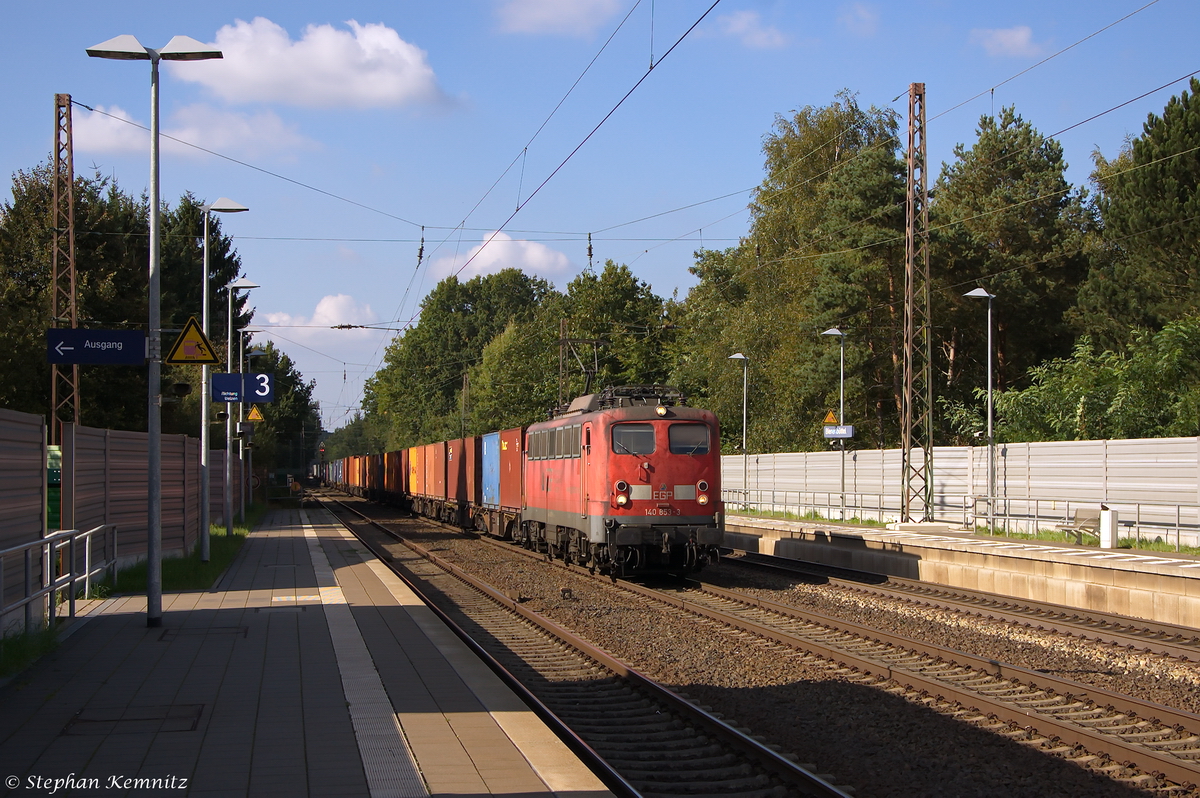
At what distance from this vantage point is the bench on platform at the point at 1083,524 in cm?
2362

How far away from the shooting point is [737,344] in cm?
5541

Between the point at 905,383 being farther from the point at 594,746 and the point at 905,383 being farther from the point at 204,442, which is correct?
the point at 594,746

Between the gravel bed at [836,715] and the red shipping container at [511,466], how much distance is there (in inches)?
390

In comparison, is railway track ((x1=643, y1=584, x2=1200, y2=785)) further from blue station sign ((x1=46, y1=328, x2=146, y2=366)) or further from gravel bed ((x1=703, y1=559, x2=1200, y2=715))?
blue station sign ((x1=46, y1=328, x2=146, y2=366))

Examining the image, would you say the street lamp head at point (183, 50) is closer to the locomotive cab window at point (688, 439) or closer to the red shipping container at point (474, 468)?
the locomotive cab window at point (688, 439)

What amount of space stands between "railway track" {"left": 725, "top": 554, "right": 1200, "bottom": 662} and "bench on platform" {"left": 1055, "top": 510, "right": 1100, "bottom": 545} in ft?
23.0

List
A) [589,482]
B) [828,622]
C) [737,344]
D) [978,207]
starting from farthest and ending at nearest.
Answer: [737,344] < [978,207] < [589,482] < [828,622]

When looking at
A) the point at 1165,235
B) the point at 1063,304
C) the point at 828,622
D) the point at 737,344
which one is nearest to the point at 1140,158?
the point at 1165,235

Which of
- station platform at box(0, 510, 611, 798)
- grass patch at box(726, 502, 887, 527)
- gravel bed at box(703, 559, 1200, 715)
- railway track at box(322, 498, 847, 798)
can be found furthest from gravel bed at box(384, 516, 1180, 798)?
grass patch at box(726, 502, 887, 527)

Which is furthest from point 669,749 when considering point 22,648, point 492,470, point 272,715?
point 492,470

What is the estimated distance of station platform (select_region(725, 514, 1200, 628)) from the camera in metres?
14.8

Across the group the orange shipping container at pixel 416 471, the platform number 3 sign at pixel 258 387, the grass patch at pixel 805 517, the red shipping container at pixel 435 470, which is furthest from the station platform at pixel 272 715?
the orange shipping container at pixel 416 471

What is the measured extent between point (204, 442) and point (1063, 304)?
131 feet

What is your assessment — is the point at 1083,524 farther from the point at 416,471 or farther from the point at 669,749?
the point at 416,471
